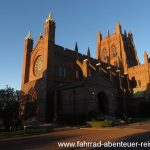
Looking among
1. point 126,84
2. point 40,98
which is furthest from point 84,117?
point 126,84

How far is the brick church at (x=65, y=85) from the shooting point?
3900cm

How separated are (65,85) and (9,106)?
42.7ft

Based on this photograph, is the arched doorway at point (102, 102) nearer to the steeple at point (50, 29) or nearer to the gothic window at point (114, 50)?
Answer: the steeple at point (50, 29)

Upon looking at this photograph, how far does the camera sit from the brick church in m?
39.0

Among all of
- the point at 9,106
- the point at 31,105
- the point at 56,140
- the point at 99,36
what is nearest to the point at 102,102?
the point at 31,105

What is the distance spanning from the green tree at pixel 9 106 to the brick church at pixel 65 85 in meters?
3.71

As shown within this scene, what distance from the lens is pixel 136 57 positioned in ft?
264

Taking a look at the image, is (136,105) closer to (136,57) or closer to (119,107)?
(119,107)

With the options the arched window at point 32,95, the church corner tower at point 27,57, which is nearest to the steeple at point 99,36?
the church corner tower at point 27,57

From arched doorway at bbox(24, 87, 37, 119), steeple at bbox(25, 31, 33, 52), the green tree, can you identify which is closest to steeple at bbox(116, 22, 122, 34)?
steeple at bbox(25, 31, 33, 52)

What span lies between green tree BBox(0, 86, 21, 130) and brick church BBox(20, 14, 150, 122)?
146 inches

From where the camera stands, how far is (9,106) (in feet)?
108

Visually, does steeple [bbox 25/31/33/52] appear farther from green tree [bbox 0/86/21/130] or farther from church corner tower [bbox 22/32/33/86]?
green tree [bbox 0/86/21/130]

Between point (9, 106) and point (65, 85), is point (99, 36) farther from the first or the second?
point (9, 106)
